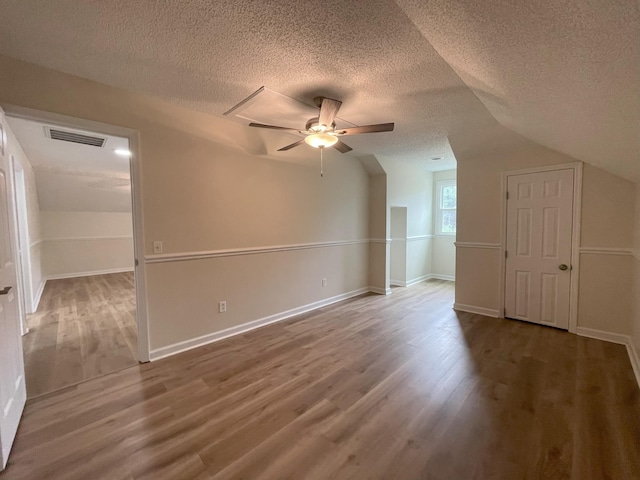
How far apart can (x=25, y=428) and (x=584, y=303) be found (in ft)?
17.5

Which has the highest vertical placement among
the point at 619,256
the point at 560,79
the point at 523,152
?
the point at 523,152

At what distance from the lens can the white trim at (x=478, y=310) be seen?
158 inches

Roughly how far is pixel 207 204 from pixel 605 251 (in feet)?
14.9

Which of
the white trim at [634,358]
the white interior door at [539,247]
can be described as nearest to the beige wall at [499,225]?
the white interior door at [539,247]

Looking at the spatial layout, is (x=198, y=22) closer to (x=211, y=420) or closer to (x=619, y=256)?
(x=211, y=420)

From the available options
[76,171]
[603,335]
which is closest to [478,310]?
[603,335]

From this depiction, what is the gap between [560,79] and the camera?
1392 mm

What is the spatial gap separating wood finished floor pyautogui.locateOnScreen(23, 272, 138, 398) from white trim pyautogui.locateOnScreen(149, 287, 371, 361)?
0.27 meters

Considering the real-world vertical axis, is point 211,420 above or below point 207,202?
below

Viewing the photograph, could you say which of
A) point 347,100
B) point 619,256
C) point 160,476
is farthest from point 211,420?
point 619,256

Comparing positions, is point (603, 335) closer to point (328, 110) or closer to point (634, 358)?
point (634, 358)

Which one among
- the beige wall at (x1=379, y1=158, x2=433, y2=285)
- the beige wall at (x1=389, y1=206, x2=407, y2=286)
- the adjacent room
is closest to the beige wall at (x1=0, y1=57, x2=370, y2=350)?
the adjacent room

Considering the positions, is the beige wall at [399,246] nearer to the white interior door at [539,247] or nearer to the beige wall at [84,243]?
the white interior door at [539,247]

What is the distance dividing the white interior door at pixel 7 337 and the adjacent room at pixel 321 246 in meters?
0.03
